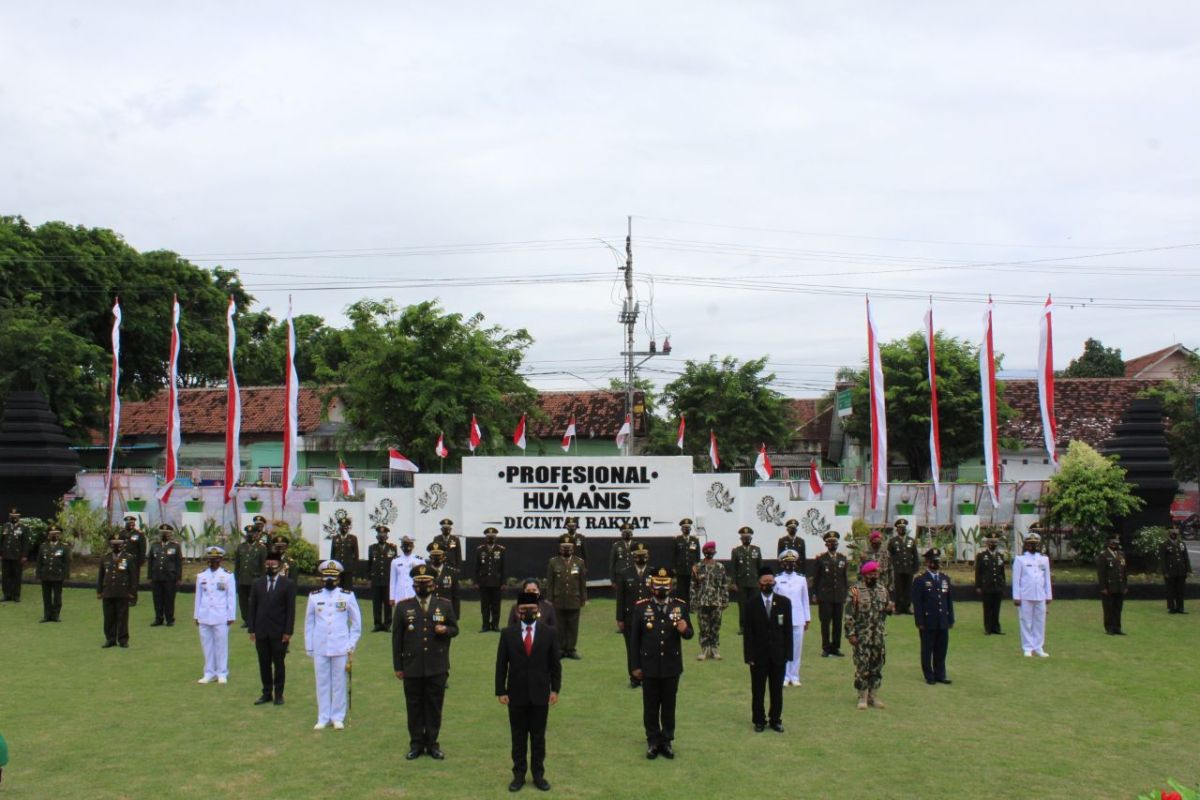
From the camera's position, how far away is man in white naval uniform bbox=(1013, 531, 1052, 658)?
554 inches

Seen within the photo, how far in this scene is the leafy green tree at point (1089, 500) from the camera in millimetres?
21766

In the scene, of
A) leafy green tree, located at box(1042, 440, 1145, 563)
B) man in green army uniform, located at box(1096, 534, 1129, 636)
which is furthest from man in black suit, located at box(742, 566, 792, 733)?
leafy green tree, located at box(1042, 440, 1145, 563)

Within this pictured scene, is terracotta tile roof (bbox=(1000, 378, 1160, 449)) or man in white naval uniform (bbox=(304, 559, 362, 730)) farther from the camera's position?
terracotta tile roof (bbox=(1000, 378, 1160, 449))

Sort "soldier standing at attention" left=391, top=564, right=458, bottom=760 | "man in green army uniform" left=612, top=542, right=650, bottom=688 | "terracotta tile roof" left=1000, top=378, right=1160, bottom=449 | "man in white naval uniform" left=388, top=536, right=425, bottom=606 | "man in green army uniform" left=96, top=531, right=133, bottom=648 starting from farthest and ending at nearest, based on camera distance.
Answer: "terracotta tile roof" left=1000, top=378, right=1160, bottom=449, "man in white naval uniform" left=388, top=536, right=425, bottom=606, "man in green army uniform" left=96, top=531, right=133, bottom=648, "man in green army uniform" left=612, top=542, right=650, bottom=688, "soldier standing at attention" left=391, top=564, right=458, bottom=760

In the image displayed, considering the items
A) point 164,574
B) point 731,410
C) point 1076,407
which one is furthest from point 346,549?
point 1076,407

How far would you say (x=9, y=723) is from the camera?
404 inches

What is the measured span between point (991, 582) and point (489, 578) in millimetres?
7586

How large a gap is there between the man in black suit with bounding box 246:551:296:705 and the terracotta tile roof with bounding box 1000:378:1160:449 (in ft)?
104

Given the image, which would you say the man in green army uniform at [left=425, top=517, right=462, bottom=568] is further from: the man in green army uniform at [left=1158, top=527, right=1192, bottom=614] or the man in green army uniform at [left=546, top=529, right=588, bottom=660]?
the man in green army uniform at [left=1158, top=527, right=1192, bottom=614]

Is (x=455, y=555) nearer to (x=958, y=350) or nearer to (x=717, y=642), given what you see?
(x=717, y=642)

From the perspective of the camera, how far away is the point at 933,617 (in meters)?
12.2

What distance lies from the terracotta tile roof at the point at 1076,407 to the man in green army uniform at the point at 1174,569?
19.6m

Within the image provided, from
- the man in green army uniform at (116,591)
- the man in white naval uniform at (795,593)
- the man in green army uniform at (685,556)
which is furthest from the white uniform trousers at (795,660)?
the man in green army uniform at (116,591)

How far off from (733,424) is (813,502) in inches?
724
